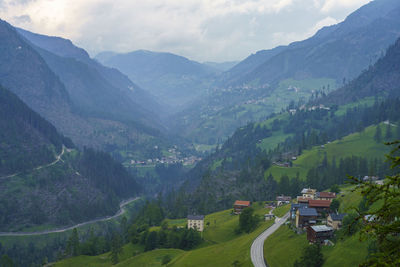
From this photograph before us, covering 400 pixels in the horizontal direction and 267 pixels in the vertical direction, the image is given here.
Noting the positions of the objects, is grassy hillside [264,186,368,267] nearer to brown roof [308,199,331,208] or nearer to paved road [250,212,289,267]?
paved road [250,212,289,267]

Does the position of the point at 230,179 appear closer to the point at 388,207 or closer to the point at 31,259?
the point at 31,259

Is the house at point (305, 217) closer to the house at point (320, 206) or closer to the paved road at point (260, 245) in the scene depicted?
the house at point (320, 206)

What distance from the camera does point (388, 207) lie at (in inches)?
784

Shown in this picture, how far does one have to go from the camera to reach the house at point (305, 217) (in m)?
80.4

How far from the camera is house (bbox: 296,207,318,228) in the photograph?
8044cm

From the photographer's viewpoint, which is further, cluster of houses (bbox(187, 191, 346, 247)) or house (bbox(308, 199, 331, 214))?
house (bbox(308, 199, 331, 214))

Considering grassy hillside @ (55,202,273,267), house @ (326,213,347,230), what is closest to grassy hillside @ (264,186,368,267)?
grassy hillside @ (55,202,273,267)

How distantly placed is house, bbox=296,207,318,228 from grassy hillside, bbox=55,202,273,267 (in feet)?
42.9

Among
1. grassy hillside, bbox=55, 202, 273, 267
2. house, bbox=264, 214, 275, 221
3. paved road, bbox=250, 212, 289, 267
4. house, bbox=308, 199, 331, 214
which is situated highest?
house, bbox=308, 199, 331, 214

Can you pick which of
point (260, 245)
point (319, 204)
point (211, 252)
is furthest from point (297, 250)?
point (211, 252)

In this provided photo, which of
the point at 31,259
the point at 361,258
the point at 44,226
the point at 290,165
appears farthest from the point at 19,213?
the point at 361,258

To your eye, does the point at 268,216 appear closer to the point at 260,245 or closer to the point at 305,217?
the point at 260,245

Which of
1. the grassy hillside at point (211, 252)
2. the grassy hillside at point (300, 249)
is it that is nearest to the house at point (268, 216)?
the grassy hillside at point (211, 252)

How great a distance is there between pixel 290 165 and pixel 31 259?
132 m
